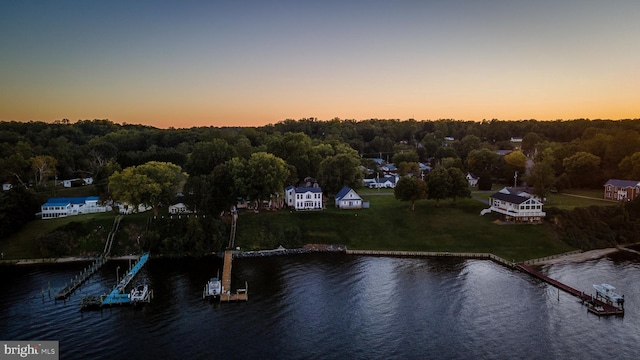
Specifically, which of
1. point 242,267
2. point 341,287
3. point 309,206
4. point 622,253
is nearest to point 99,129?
point 309,206

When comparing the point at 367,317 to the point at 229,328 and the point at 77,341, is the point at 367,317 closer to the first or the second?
the point at 229,328

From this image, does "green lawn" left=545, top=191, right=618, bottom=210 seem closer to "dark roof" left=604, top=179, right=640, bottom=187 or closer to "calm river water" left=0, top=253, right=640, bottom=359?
"dark roof" left=604, top=179, right=640, bottom=187

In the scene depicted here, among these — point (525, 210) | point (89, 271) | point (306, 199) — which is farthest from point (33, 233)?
point (525, 210)

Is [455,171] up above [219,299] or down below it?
above

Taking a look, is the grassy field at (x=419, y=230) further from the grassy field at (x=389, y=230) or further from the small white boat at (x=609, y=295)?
the small white boat at (x=609, y=295)

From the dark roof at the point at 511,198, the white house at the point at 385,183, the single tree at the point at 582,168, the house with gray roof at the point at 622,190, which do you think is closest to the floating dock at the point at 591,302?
the dark roof at the point at 511,198

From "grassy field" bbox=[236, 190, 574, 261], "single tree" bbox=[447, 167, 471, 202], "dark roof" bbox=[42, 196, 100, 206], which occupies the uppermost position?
"single tree" bbox=[447, 167, 471, 202]

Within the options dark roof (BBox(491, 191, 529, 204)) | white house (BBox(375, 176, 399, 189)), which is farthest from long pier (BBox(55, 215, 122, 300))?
dark roof (BBox(491, 191, 529, 204))
